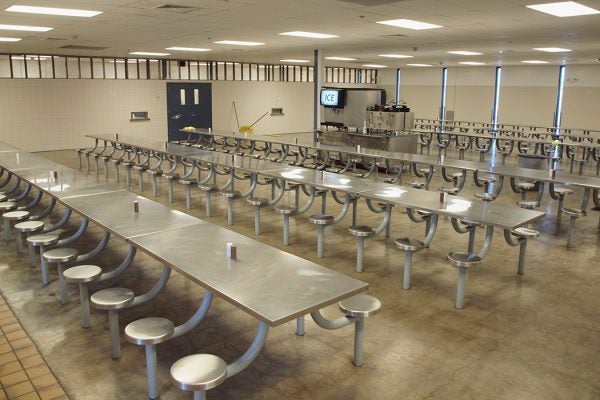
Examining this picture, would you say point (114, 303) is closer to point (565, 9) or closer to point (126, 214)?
point (126, 214)

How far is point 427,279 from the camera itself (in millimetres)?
4656

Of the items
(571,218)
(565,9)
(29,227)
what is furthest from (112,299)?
(565,9)

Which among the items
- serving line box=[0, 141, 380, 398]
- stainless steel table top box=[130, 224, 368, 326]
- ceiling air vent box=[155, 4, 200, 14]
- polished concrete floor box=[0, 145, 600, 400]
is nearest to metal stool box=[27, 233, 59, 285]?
polished concrete floor box=[0, 145, 600, 400]

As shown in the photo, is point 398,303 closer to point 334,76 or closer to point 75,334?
point 75,334

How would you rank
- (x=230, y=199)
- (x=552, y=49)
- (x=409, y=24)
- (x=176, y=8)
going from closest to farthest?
(x=176, y=8)
(x=230, y=199)
(x=409, y=24)
(x=552, y=49)

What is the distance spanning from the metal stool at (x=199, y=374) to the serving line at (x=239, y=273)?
178 millimetres

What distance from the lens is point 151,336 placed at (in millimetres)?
2613

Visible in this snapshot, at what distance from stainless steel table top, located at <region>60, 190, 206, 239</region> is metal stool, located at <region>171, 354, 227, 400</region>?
136 centimetres

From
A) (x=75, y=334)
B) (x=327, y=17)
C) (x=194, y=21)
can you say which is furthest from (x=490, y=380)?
(x=194, y=21)

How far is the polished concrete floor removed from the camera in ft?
9.67

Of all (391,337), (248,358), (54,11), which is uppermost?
(54,11)

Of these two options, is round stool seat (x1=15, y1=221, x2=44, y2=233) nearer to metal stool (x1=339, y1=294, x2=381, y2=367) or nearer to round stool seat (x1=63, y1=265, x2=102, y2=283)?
round stool seat (x1=63, y1=265, x2=102, y2=283)

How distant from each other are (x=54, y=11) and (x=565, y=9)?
6143 millimetres

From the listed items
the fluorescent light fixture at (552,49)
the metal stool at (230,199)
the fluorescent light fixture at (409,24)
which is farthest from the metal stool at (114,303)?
the fluorescent light fixture at (552,49)
